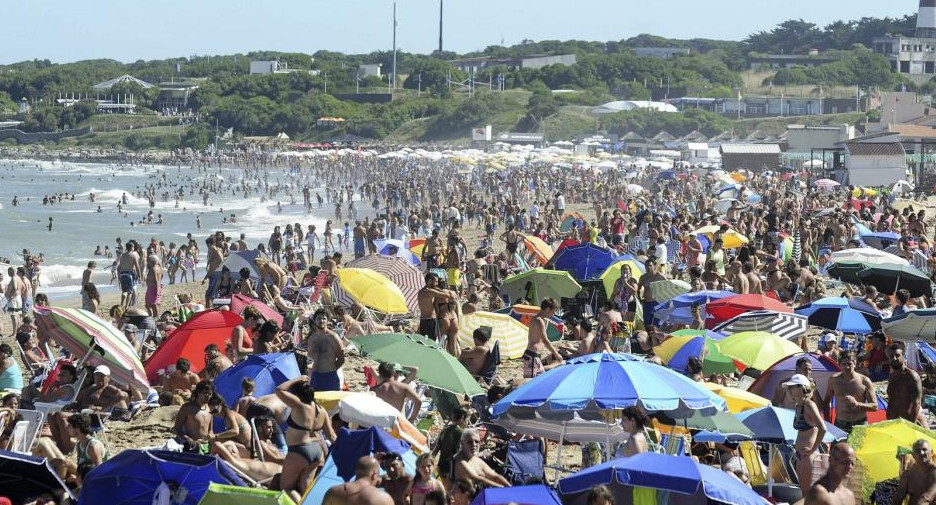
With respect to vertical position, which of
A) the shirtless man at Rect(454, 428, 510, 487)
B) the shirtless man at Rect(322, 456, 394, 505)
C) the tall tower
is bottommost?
the shirtless man at Rect(454, 428, 510, 487)

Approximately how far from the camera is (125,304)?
17453 mm

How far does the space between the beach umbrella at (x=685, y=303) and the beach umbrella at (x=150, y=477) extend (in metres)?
6.57

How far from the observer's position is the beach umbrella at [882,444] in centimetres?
668

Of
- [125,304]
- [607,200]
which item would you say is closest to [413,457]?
[125,304]

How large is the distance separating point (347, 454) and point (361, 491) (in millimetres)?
709

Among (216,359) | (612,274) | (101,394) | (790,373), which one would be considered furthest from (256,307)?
(790,373)

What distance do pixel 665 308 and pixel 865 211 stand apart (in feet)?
41.8

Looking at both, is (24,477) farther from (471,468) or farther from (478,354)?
(478,354)

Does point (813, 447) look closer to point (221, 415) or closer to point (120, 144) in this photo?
point (221, 415)

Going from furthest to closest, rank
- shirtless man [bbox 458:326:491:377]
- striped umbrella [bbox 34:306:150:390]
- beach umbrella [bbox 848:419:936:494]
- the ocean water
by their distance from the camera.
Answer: the ocean water
shirtless man [bbox 458:326:491:377]
striped umbrella [bbox 34:306:150:390]
beach umbrella [bbox 848:419:936:494]

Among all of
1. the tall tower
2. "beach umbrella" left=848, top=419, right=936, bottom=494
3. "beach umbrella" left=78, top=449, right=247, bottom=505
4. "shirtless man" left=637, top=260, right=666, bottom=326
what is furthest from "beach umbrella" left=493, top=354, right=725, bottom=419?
the tall tower

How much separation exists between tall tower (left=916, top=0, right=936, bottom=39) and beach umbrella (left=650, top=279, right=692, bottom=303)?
109 metres

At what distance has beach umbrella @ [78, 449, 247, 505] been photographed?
19.0ft

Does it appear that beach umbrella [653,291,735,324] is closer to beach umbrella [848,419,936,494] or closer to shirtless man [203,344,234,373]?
shirtless man [203,344,234,373]
